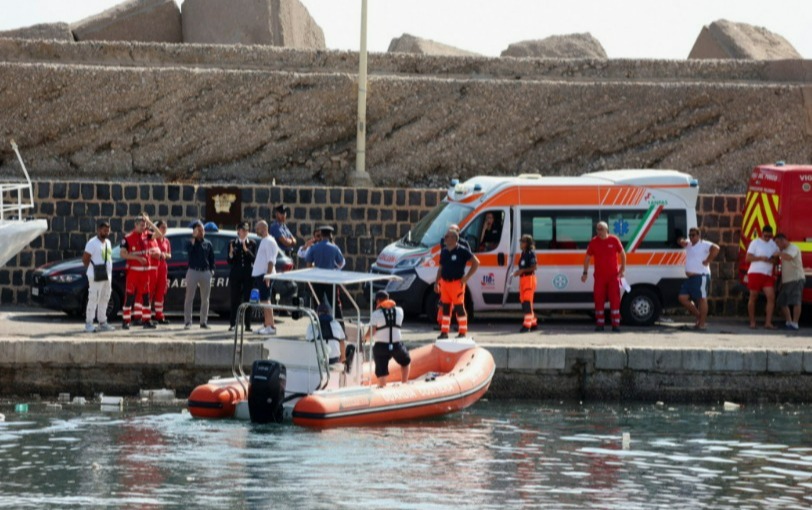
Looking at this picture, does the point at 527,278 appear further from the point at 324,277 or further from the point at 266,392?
the point at 266,392

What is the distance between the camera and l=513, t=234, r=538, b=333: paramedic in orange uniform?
2592 centimetres

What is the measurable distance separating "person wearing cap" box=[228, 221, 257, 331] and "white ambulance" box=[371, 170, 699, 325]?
7.71 feet

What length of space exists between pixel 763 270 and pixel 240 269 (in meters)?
8.08

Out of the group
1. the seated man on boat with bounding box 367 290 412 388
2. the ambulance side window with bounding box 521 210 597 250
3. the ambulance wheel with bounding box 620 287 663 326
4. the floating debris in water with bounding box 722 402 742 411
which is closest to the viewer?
the seated man on boat with bounding box 367 290 412 388

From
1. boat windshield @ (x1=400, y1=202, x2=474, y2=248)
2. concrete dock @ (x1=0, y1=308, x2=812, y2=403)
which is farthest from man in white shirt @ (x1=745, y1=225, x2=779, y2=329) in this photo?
boat windshield @ (x1=400, y1=202, x2=474, y2=248)

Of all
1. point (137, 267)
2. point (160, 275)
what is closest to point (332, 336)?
point (137, 267)

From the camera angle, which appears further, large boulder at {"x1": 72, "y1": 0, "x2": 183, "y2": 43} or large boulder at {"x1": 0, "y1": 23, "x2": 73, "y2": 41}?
large boulder at {"x1": 72, "y1": 0, "x2": 183, "y2": 43}

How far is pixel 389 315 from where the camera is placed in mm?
21172

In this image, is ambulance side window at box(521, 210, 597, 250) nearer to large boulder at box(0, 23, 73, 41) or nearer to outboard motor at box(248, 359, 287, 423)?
outboard motor at box(248, 359, 287, 423)

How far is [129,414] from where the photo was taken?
21.5 meters

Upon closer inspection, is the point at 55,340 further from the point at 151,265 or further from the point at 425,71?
the point at 425,71

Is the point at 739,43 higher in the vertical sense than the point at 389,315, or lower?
higher

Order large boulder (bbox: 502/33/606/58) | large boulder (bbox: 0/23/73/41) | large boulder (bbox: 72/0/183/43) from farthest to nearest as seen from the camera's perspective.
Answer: large boulder (bbox: 502/33/606/58) < large boulder (bbox: 72/0/183/43) < large boulder (bbox: 0/23/73/41)

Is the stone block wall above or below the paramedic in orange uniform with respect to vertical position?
above
